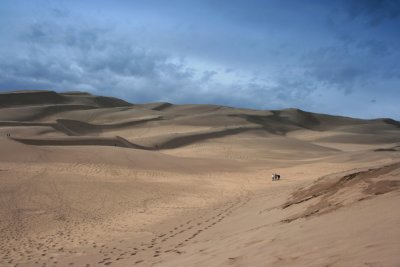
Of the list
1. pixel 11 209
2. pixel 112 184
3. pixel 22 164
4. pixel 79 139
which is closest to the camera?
pixel 11 209

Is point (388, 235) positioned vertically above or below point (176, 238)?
above

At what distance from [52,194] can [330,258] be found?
12203 millimetres

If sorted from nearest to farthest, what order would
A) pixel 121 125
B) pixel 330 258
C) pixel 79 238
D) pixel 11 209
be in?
pixel 330 258, pixel 79 238, pixel 11 209, pixel 121 125

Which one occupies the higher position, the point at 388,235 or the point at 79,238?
the point at 388,235

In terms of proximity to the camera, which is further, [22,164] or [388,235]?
[22,164]

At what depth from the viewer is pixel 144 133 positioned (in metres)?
57.1

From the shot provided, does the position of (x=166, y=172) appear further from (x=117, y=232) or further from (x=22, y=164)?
(x=117, y=232)

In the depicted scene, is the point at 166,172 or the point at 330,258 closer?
the point at 330,258

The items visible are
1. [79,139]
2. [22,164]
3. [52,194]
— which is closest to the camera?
[52,194]

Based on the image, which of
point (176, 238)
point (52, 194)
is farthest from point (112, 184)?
point (176, 238)

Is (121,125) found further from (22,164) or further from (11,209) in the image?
(11,209)

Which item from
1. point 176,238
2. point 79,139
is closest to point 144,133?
point 79,139

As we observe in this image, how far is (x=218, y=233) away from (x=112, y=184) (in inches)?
384

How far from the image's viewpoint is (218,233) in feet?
26.2
